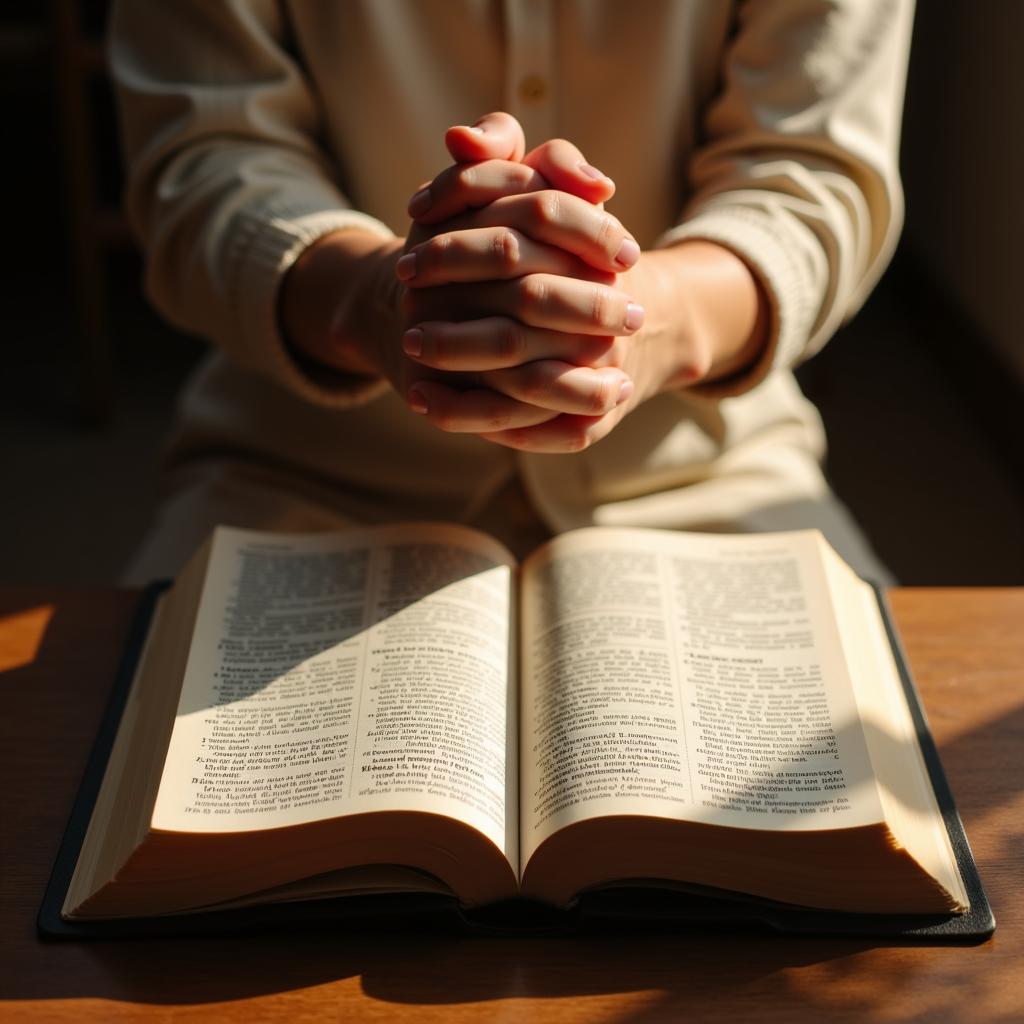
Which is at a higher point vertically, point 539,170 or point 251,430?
point 539,170

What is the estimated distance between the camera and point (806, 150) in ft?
3.07

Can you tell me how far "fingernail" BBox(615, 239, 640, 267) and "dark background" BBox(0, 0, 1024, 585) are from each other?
1.22 metres

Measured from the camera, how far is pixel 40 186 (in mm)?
2727

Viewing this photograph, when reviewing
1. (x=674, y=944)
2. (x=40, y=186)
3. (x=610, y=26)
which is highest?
(x=610, y=26)

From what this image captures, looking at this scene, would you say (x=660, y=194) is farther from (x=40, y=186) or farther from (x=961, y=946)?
(x=40, y=186)

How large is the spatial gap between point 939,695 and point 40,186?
8.27 ft

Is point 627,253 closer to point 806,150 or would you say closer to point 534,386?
point 534,386

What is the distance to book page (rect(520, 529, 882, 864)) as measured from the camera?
57 centimetres

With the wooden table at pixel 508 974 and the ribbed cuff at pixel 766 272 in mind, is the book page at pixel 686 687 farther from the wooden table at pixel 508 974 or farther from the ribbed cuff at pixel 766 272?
the ribbed cuff at pixel 766 272

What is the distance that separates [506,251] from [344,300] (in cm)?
16

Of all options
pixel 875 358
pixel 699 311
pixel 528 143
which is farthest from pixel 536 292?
pixel 875 358

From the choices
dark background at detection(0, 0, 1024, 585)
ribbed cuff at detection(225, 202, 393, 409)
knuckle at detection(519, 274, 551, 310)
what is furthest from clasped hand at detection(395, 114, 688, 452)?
dark background at detection(0, 0, 1024, 585)

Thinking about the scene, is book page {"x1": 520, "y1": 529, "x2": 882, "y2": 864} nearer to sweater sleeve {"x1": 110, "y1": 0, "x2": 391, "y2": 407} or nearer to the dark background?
sweater sleeve {"x1": 110, "y1": 0, "x2": 391, "y2": 407}

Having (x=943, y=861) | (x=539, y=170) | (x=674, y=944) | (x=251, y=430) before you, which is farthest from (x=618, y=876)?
(x=251, y=430)
